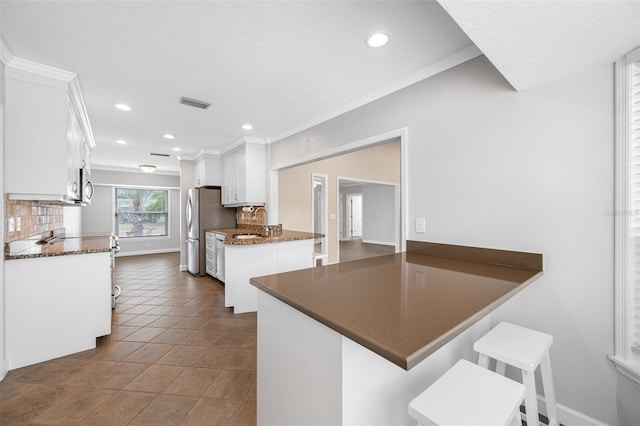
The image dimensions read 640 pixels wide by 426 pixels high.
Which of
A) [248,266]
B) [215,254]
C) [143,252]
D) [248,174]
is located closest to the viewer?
[248,266]

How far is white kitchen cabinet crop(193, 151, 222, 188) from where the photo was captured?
5.28 meters

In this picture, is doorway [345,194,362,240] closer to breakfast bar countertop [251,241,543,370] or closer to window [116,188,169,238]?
window [116,188,169,238]

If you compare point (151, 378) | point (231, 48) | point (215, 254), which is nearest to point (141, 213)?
point (215, 254)

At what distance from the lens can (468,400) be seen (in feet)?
2.99

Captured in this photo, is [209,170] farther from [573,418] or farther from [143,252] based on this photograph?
[573,418]

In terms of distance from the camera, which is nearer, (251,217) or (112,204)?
(251,217)

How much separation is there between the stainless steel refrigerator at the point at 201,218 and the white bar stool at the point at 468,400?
16.1ft

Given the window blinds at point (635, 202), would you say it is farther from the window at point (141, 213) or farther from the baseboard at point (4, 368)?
the window at point (141, 213)

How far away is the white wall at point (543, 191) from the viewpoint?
137cm

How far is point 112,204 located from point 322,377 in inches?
334

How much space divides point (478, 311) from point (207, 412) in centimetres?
171

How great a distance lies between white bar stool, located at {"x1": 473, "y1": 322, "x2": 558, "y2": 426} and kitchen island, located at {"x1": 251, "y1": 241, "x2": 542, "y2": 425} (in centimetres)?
22

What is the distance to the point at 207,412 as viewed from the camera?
5.24 ft

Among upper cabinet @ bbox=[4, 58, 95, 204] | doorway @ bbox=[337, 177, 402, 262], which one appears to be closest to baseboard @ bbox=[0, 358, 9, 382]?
upper cabinet @ bbox=[4, 58, 95, 204]
